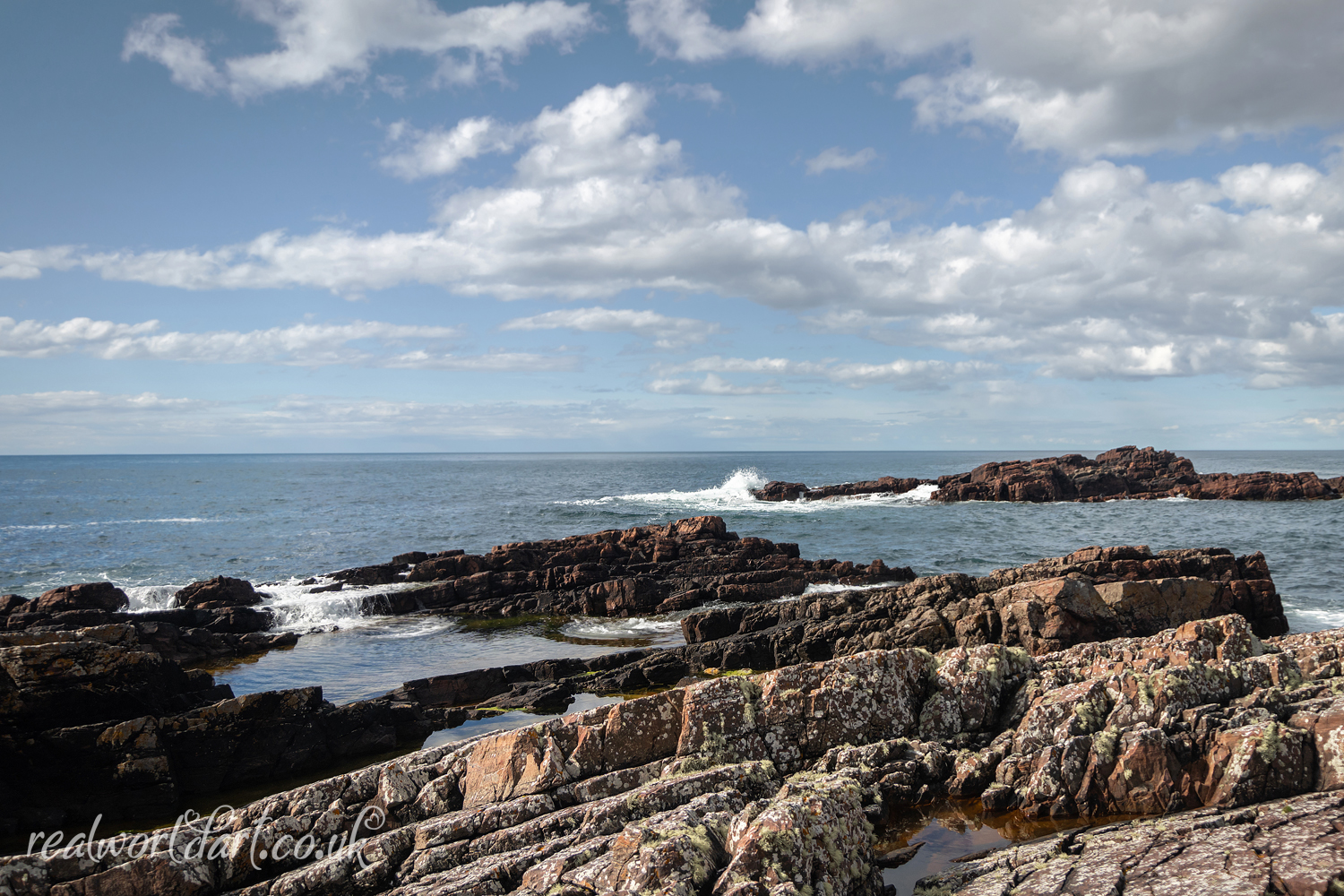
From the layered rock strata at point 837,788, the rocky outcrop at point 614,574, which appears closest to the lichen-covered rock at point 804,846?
the layered rock strata at point 837,788

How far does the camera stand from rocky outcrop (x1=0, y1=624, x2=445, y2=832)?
13.1 meters

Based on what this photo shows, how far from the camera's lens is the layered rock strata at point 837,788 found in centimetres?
700

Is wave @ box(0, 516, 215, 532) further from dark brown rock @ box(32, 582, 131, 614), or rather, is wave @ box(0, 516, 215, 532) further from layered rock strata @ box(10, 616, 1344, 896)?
layered rock strata @ box(10, 616, 1344, 896)

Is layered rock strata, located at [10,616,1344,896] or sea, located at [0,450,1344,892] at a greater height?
layered rock strata, located at [10,616,1344,896]

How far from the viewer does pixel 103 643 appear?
1532 cm

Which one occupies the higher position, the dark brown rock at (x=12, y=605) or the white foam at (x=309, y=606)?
the dark brown rock at (x=12, y=605)

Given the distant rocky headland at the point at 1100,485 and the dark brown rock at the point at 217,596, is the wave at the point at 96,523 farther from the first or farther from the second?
the distant rocky headland at the point at 1100,485

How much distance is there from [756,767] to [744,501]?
74148mm

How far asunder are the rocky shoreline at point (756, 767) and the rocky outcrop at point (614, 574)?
44.7ft

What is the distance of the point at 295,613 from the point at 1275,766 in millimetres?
32175

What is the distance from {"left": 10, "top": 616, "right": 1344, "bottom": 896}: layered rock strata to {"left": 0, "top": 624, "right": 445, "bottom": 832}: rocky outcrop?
5.56m

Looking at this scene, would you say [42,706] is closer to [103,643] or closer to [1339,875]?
[103,643]

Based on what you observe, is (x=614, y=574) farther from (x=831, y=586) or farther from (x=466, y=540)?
(x=466, y=540)

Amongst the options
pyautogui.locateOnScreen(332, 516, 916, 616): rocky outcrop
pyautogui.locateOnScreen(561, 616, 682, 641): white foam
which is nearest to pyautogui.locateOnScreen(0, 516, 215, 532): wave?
pyautogui.locateOnScreen(332, 516, 916, 616): rocky outcrop
